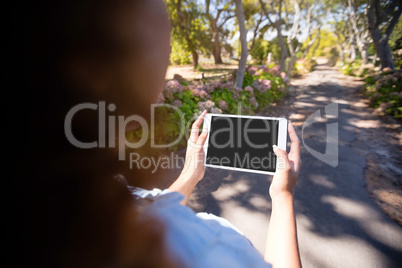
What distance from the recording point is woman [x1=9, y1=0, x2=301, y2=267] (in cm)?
47

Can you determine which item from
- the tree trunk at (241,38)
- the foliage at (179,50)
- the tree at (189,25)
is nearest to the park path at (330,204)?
the tree trunk at (241,38)

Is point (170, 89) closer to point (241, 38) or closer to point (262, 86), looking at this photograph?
point (241, 38)

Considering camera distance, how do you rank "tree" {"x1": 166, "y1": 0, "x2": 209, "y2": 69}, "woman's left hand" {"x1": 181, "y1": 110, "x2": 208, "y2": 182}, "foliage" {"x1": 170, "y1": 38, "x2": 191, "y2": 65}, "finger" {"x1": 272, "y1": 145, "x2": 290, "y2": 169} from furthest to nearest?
1. "foliage" {"x1": 170, "y1": 38, "x2": 191, "y2": 65}
2. "tree" {"x1": 166, "y1": 0, "x2": 209, "y2": 69}
3. "woman's left hand" {"x1": 181, "y1": 110, "x2": 208, "y2": 182}
4. "finger" {"x1": 272, "y1": 145, "x2": 290, "y2": 169}

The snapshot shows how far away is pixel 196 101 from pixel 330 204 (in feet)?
11.8

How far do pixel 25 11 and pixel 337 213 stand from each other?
3541mm

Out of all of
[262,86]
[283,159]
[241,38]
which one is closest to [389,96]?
[262,86]

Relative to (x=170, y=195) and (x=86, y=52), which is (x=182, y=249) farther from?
(x=86, y=52)

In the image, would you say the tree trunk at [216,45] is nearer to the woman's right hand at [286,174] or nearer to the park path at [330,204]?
the park path at [330,204]

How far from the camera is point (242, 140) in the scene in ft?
6.58

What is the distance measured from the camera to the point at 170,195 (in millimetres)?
722

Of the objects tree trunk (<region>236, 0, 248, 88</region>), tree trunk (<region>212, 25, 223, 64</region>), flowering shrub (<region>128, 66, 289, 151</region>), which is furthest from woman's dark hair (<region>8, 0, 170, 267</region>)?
tree trunk (<region>212, 25, 223, 64</region>)

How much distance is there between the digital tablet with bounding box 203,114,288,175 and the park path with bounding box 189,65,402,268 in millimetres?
1162

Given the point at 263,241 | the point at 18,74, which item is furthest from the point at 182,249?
the point at 263,241

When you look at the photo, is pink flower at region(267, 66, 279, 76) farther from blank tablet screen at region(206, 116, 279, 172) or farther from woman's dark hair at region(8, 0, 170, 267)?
woman's dark hair at region(8, 0, 170, 267)
